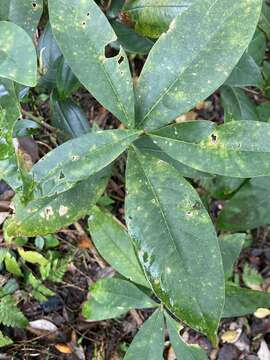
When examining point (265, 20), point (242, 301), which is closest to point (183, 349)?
point (242, 301)

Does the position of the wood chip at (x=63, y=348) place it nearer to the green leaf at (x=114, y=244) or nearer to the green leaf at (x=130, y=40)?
the green leaf at (x=114, y=244)

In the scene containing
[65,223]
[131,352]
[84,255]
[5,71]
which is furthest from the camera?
[84,255]

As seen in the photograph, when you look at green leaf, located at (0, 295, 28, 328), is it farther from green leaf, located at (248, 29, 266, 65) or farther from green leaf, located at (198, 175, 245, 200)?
green leaf, located at (248, 29, 266, 65)

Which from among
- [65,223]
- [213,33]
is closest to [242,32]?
[213,33]

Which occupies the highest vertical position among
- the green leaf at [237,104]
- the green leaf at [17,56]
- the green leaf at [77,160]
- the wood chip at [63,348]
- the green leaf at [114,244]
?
the green leaf at [17,56]

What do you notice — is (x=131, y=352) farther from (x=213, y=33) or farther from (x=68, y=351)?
(x=213, y=33)

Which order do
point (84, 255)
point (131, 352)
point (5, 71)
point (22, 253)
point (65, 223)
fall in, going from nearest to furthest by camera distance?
point (5, 71) → point (65, 223) → point (131, 352) → point (22, 253) → point (84, 255)

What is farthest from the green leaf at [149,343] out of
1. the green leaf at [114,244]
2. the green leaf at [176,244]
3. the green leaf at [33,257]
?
the green leaf at [33,257]

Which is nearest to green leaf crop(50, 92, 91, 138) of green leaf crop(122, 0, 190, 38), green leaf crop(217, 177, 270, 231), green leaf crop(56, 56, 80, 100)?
green leaf crop(56, 56, 80, 100)
